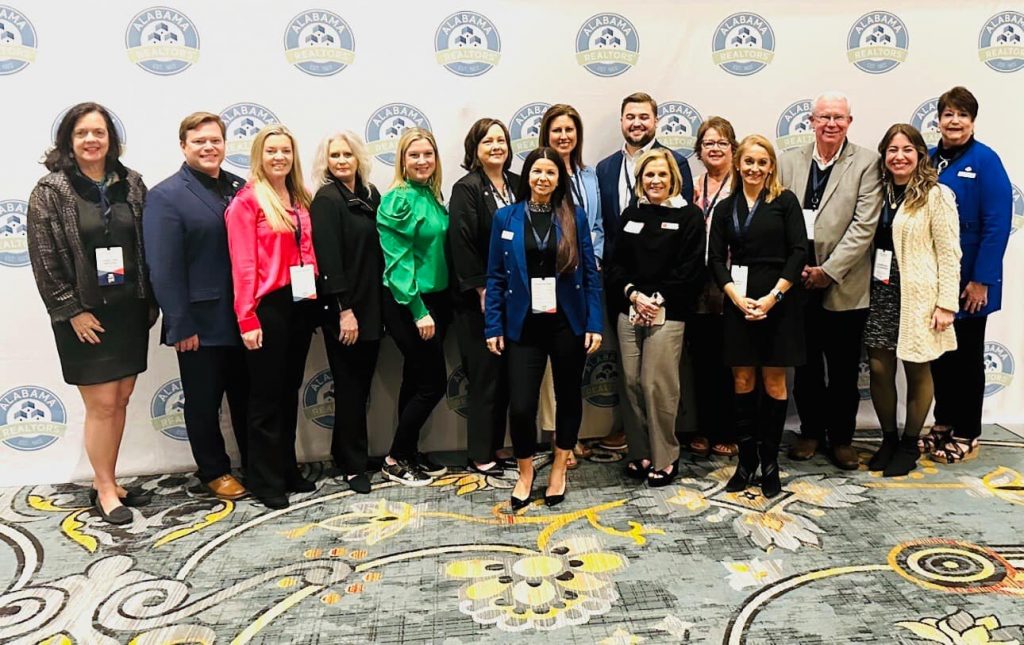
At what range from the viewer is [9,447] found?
3.61 metres

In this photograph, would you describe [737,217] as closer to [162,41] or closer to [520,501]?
[520,501]

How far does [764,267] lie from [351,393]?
186 cm

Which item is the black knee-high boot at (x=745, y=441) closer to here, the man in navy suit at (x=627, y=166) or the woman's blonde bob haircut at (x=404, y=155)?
the man in navy suit at (x=627, y=166)

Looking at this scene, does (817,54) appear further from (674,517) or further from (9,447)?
(9,447)

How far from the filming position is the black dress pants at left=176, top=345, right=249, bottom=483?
3.16 metres

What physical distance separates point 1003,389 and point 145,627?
4.36 meters

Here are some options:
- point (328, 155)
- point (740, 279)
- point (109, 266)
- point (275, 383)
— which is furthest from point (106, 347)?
point (740, 279)

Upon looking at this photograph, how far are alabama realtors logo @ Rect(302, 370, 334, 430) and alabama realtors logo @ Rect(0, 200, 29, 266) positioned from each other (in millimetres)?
1406

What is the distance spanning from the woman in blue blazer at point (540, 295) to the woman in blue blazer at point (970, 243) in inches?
69.1

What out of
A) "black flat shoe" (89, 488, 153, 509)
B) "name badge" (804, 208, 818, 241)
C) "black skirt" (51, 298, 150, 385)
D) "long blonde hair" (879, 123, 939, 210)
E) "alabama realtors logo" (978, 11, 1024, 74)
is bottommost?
"black flat shoe" (89, 488, 153, 509)

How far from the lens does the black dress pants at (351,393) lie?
10.9 ft

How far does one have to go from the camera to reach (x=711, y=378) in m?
3.65

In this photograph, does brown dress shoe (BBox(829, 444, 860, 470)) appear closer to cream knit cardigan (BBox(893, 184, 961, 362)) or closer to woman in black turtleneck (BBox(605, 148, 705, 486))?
cream knit cardigan (BBox(893, 184, 961, 362))

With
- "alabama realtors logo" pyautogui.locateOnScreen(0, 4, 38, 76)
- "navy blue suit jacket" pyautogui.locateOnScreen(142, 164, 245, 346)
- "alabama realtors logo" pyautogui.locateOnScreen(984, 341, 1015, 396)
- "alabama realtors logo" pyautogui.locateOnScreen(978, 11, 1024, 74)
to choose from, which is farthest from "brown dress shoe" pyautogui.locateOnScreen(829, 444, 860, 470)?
"alabama realtors logo" pyautogui.locateOnScreen(0, 4, 38, 76)
